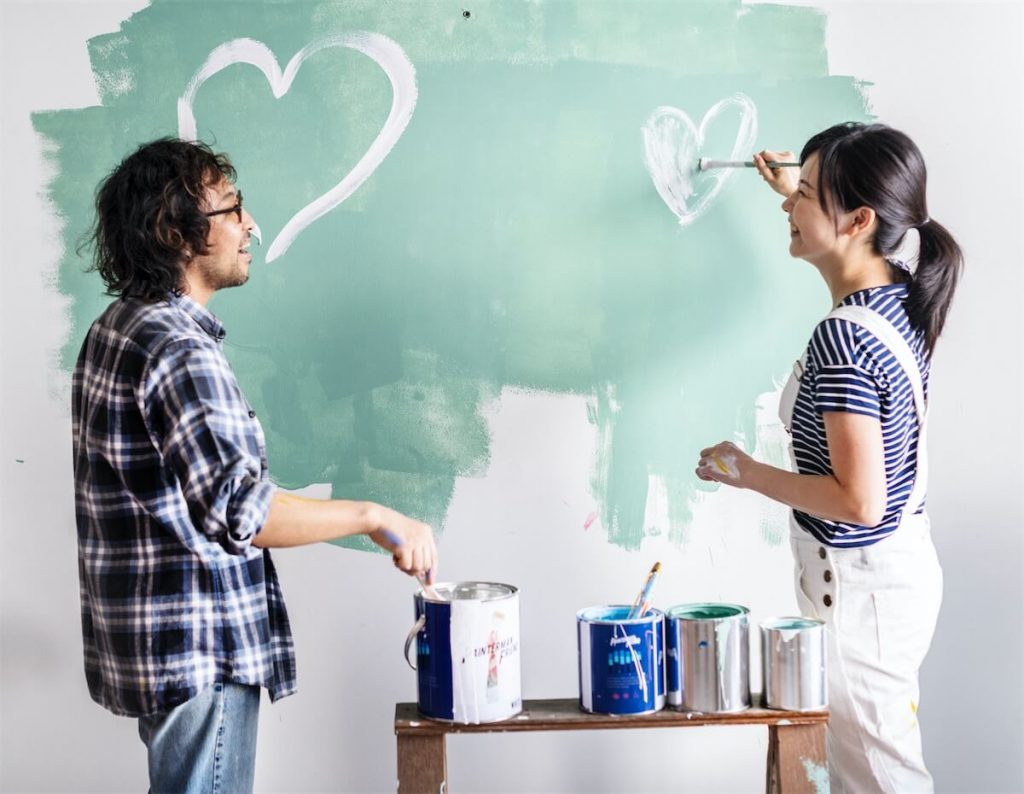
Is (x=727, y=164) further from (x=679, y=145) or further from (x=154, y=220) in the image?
(x=154, y=220)

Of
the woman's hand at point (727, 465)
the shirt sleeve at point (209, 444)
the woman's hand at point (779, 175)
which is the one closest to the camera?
the shirt sleeve at point (209, 444)

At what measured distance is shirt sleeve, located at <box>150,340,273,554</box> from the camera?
119 cm

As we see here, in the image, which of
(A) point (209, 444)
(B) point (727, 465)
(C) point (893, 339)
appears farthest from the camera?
(B) point (727, 465)

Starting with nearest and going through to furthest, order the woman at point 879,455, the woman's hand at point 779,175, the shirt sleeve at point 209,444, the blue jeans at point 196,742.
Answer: the shirt sleeve at point 209,444, the blue jeans at point 196,742, the woman at point 879,455, the woman's hand at point 779,175

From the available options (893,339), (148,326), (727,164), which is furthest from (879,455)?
(148,326)

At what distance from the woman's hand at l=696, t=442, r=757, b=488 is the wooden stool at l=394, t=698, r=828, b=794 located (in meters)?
0.35

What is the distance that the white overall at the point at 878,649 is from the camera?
57.5 inches

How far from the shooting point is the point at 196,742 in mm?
1314

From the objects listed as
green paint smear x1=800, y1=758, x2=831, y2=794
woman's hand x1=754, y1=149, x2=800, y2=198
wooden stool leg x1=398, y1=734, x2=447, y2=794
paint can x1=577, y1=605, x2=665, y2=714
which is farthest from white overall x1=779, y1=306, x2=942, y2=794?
wooden stool leg x1=398, y1=734, x2=447, y2=794

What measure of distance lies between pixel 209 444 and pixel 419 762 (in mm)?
520

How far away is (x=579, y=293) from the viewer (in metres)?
1.91

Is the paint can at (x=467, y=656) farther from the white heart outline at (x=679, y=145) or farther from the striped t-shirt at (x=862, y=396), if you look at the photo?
the white heart outline at (x=679, y=145)

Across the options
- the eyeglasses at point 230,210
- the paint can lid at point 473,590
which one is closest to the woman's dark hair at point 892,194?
the paint can lid at point 473,590

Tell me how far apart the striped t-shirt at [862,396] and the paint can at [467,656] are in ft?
1.54
